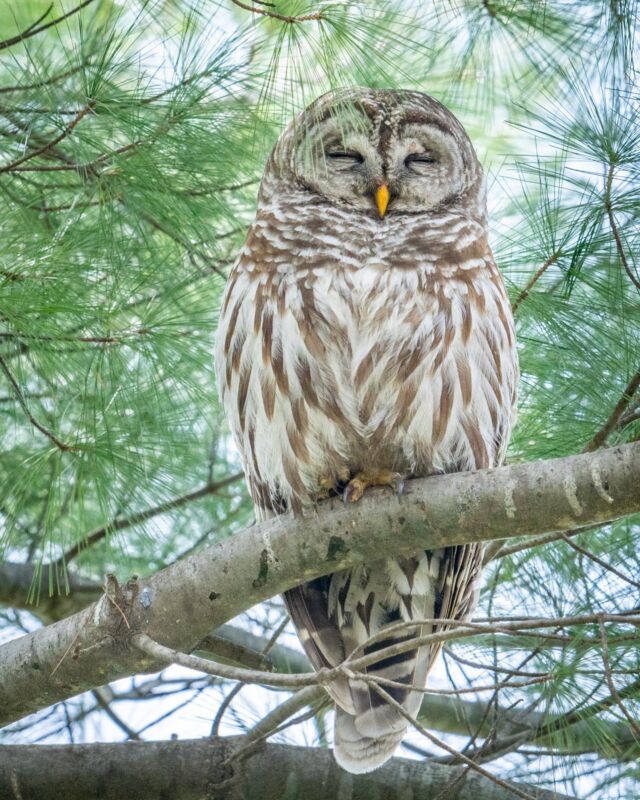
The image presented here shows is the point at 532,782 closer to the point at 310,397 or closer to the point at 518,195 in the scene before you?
the point at 310,397

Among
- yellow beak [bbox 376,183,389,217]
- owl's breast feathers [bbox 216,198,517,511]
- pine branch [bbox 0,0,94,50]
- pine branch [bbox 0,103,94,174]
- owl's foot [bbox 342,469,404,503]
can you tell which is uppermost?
pine branch [bbox 0,0,94,50]

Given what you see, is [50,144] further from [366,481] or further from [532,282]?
[532,282]

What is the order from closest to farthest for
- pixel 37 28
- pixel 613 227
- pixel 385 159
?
pixel 613 227
pixel 37 28
pixel 385 159

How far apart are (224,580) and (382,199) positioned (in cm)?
121

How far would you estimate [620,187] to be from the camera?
2723 millimetres

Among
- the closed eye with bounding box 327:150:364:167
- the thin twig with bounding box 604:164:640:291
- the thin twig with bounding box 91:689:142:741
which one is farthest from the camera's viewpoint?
the thin twig with bounding box 91:689:142:741

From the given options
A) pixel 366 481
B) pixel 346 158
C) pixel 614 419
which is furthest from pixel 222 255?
pixel 614 419

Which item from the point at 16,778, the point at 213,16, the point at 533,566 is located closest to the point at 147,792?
the point at 16,778

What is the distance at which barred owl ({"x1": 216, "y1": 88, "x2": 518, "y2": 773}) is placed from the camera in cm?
284

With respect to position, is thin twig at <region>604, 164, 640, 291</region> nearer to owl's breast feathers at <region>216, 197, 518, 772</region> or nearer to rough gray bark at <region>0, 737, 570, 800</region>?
owl's breast feathers at <region>216, 197, 518, 772</region>

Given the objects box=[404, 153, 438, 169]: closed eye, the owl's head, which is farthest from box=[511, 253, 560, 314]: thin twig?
box=[404, 153, 438, 169]: closed eye

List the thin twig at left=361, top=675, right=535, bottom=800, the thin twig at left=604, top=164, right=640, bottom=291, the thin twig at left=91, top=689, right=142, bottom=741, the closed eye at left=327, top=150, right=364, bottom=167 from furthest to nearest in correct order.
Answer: the thin twig at left=91, top=689, right=142, bottom=741, the closed eye at left=327, top=150, right=364, bottom=167, the thin twig at left=604, top=164, right=640, bottom=291, the thin twig at left=361, top=675, right=535, bottom=800

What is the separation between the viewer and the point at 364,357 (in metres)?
2.84

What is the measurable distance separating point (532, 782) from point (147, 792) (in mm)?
1073
